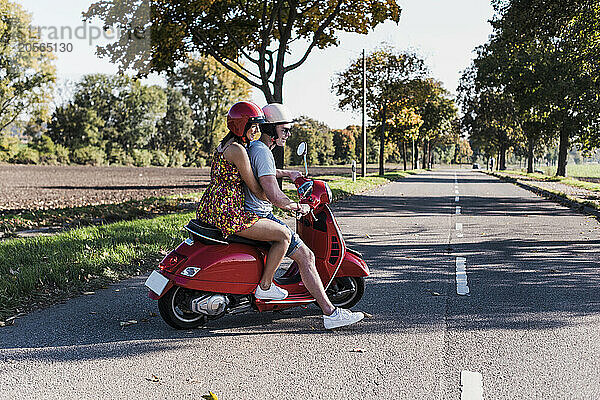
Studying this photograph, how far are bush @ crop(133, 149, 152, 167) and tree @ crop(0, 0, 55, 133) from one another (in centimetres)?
1349

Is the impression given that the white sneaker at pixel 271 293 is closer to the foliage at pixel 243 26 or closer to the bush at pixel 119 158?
the foliage at pixel 243 26

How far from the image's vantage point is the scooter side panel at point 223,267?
4648mm

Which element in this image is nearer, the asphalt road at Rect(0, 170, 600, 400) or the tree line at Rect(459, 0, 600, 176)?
the asphalt road at Rect(0, 170, 600, 400)

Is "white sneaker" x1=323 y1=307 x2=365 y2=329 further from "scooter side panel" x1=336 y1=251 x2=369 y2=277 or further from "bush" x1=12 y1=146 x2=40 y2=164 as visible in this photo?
"bush" x1=12 y1=146 x2=40 y2=164

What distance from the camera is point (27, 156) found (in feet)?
183

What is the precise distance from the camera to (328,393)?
352cm

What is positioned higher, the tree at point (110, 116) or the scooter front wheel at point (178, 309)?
the tree at point (110, 116)

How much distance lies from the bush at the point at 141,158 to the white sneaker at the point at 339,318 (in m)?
62.7

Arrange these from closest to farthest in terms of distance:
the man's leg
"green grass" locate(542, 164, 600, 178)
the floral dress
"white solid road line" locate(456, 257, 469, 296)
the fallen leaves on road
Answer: the fallen leaves on road, the floral dress, the man's leg, "white solid road line" locate(456, 257, 469, 296), "green grass" locate(542, 164, 600, 178)

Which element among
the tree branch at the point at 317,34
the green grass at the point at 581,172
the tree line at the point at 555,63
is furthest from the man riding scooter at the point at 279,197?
the green grass at the point at 581,172

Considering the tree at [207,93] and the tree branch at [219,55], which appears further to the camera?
the tree at [207,93]

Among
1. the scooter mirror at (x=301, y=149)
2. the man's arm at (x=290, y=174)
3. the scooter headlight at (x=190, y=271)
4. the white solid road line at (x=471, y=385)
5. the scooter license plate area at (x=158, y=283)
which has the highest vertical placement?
the scooter mirror at (x=301, y=149)

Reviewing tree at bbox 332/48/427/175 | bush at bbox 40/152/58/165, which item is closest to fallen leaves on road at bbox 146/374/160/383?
tree at bbox 332/48/427/175

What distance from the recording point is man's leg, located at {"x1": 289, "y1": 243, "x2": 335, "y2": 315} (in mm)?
4832
